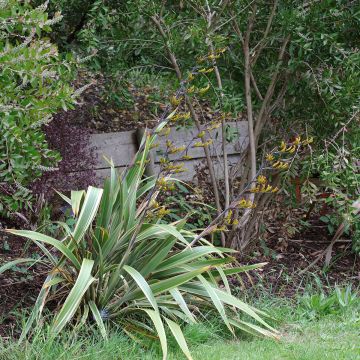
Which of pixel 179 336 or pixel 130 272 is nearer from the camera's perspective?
pixel 179 336

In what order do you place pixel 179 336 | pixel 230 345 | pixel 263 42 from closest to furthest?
pixel 179 336
pixel 230 345
pixel 263 42

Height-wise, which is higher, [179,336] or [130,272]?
[130,272]

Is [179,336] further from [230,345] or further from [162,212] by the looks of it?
[162,212]

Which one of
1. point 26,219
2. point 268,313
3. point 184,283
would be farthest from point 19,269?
point 268,313

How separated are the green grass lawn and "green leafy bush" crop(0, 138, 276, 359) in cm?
11

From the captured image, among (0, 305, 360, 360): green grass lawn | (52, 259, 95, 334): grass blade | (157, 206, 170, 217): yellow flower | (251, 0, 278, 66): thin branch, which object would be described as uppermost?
(251, 0, 278, 66): thin branch

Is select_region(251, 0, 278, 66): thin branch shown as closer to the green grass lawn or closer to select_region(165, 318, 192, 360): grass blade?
the green grass lawn

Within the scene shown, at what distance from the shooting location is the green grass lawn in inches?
163

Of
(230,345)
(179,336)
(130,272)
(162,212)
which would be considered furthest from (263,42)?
(179,336)

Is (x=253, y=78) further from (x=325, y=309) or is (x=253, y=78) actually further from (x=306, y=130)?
(x=325, y=309)

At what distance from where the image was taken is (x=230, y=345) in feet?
15.5

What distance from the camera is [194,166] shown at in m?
7.58

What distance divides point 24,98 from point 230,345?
1996 millimetres

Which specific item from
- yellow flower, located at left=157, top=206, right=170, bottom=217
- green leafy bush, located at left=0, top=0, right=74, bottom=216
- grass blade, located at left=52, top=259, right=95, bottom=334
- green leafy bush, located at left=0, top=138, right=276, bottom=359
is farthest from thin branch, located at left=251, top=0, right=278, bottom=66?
grass blade, located at left=52, top=259, right=95, bottom=334
